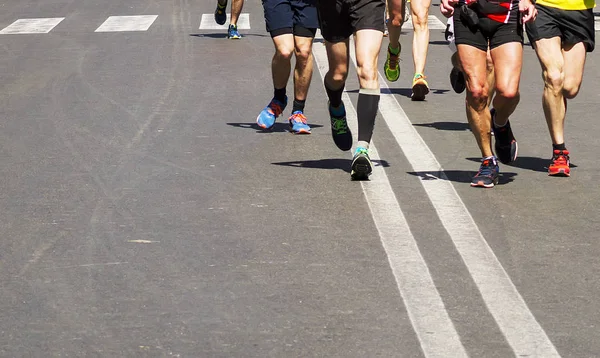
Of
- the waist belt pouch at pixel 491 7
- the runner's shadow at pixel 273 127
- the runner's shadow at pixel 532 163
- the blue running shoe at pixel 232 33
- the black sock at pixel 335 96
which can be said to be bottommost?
the blue running shoe at pixel 232 33

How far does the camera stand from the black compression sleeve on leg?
9000 millimetres

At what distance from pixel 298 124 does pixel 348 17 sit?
7.29ft

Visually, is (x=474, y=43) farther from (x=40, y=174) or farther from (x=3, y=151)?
(x=3, y=151)

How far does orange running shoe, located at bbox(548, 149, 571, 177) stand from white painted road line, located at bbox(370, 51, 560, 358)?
70cm

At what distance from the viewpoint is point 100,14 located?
24.8m

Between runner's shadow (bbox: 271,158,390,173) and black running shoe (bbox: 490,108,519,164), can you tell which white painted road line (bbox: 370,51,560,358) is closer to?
runner's shadow (bbox: 271,158,390,173)

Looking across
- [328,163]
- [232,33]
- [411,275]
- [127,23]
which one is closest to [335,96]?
[328,163]

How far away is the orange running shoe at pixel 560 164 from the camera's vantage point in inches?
354

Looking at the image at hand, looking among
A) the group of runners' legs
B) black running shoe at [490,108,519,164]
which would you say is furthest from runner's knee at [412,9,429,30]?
black running shoe at [490,108,519,164]

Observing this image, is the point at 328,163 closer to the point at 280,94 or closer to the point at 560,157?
the point at 560,157

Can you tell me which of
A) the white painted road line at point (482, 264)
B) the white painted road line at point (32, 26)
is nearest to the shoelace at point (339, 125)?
the white painted road line at point (482, 264)

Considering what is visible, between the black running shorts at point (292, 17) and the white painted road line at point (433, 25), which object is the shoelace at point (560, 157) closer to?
the black running shorts at point (292, 17)

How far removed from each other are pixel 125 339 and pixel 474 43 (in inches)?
155

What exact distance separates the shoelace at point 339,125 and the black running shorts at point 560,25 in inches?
53.9
